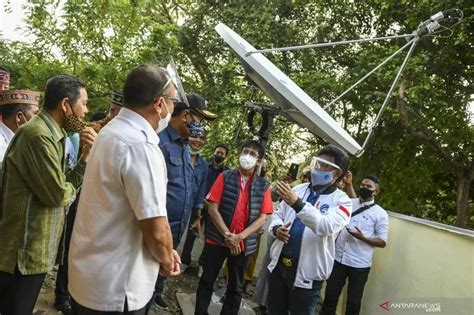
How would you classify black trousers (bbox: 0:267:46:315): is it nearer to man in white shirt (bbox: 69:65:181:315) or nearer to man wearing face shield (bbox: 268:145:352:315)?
man in white shirt (bbox: 69:65:181:315)

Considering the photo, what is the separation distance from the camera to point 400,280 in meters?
4.71

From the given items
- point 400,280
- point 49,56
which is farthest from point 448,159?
point 49,56

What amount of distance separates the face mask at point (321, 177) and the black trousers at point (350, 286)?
6.76 feet

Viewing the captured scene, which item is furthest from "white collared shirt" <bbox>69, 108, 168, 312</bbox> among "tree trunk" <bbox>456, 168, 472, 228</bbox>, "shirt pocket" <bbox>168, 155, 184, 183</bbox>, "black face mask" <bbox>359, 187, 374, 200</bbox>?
"tree trunk" <bbox>456, 168, 472, 228</bbox>

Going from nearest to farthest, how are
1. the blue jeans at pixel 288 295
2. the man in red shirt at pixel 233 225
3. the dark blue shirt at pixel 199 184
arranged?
the blue jeans at pixel 288 295
the man in red shirt at pixel 233 225
the dark blue shirt at pixel 199 184

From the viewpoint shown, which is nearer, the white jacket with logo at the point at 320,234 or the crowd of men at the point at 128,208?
the crowd of men at the point at 128,208

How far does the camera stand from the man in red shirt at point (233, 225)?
4.38m

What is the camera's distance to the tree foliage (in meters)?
7.90

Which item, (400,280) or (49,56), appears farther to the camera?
(49,56)

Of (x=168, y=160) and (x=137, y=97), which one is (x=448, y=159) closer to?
(x=168, y=160)

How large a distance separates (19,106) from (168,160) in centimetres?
116

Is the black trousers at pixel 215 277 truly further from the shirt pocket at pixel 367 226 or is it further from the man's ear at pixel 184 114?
the shirt pocket at pixel 367 226

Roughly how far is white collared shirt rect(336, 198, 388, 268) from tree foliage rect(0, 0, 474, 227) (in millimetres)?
2841

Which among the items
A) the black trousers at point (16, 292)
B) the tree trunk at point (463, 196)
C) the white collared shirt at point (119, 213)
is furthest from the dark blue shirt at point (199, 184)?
the tree trunk at point (463, 196)
